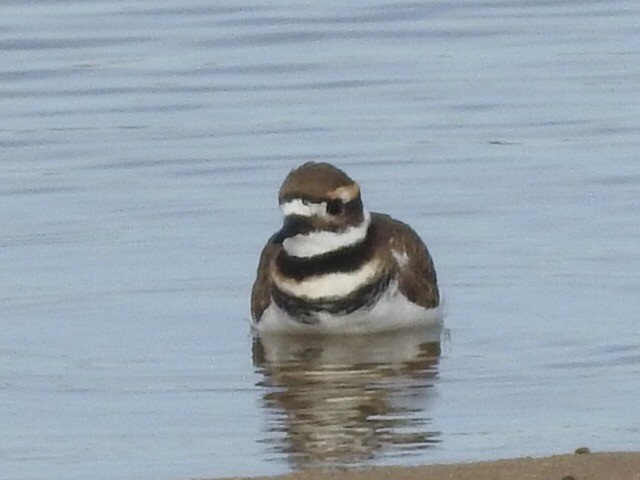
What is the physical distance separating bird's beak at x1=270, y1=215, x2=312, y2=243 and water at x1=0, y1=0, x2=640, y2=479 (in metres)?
0.60

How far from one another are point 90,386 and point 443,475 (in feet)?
11.6

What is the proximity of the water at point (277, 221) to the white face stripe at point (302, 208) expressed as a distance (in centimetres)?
71

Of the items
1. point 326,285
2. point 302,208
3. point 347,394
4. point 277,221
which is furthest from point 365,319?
point 277,221

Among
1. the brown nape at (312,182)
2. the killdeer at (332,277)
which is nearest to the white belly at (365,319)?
the killdeer at (332,277)

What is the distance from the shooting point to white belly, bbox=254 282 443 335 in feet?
43.1

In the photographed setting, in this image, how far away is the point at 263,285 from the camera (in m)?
13.3

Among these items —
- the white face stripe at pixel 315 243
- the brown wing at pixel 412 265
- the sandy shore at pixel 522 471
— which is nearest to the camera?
the sandy shore at pixel 522 471

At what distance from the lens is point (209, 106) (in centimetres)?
1878

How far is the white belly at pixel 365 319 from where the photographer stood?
13141 mm

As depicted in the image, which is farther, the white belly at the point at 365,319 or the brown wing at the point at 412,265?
the brown wing at the point at 412,265

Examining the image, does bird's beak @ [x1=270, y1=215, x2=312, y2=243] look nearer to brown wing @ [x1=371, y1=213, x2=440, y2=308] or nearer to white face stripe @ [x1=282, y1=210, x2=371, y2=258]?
white face stripe @ [x1=282, y1=210, x2=371, y2=258]

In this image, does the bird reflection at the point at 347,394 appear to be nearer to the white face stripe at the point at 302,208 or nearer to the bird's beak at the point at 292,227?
the bird's beak at the point at 292,227

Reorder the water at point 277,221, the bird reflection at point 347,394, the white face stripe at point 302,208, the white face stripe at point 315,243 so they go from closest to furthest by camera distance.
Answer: the bird reflection at point 347,394 < the water at point 277,221 < the white face stripe at point 302,208 < the white face stripe at point 315,243

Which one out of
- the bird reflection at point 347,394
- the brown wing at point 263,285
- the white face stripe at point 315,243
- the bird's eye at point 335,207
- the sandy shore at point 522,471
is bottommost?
the bird reflection at point 347,394
